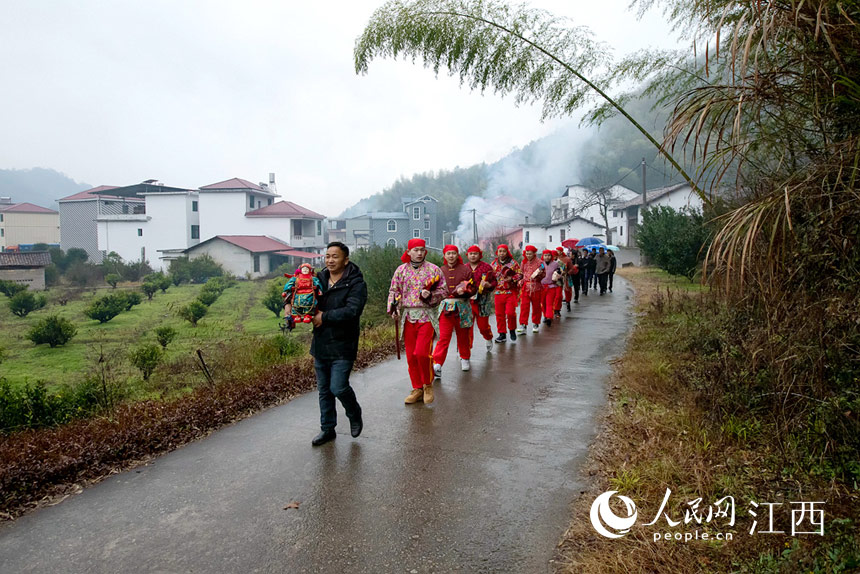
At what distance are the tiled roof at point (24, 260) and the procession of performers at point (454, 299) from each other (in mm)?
36186

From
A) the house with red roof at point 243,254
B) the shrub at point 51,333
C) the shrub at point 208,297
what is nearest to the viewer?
the shrub at point 51,333

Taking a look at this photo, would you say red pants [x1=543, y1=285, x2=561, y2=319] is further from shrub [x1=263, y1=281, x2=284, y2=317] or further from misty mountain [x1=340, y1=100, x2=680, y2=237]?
misty mountain [x1=340, y1=100, x2=680, y2=237]

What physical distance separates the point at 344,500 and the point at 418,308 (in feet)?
8.98

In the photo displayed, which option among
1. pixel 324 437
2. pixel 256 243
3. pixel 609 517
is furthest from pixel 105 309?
pixel 609 517

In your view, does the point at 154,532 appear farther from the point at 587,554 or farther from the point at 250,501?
the point at 587,554

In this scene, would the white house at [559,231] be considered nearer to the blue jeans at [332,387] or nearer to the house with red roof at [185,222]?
the house with red roof at [185,222]

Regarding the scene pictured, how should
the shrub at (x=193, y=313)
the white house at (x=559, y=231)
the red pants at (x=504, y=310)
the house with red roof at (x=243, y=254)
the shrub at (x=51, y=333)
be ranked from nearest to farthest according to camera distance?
the red pants at (x=504, y=310), the shrub at (x=51, y=333), the shrub at (x=193, y=313), the house with red roof at (x=243, y=254), the white house at (x=559, y=231)

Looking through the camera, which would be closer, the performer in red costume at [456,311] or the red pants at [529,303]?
the performer in red costume at [456,311]

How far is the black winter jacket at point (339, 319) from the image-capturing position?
16.5 feet

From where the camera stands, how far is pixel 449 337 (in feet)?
25.0

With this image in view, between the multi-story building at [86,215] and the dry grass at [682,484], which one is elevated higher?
the multi-story building at [86,215]

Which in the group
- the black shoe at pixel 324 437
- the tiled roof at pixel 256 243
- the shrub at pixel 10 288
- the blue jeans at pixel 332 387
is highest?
the tiled roof at pixel 256 243

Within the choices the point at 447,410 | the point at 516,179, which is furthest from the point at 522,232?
the point at 447,410

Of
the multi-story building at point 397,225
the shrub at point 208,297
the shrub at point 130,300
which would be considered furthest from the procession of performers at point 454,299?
the multi-story building at point 397,225
